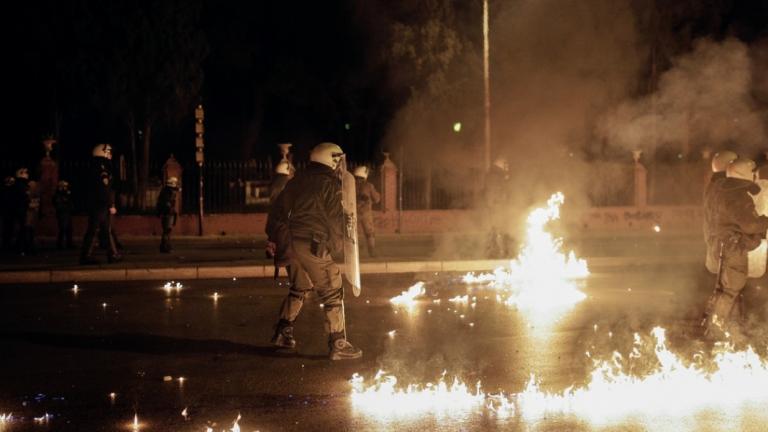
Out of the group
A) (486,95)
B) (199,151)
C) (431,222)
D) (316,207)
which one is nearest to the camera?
(316,207)

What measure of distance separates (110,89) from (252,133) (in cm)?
1219

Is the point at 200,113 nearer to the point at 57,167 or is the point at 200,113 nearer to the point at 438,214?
the point at 57,167

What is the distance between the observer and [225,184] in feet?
76.0

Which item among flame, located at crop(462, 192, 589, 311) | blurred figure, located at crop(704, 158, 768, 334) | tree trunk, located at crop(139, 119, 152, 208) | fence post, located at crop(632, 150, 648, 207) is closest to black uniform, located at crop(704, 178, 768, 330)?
blurred figure, located at crop(704, 158, 768, 334)

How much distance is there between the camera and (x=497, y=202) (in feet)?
50.4

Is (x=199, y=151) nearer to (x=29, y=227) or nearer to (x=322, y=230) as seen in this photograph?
(x=29, y=227)

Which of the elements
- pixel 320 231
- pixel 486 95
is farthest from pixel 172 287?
pixel 486 95

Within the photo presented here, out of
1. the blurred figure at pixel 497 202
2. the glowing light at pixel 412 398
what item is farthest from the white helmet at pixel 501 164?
the glowing light at pixel 412 398

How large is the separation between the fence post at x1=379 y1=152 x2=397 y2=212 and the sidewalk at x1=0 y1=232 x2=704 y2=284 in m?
2.44

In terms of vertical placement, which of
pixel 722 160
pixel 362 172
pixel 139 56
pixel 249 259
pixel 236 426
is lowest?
pixel 236 426

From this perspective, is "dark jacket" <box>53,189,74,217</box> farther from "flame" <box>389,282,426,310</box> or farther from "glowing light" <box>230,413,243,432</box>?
"glowing light" <box>230,413,243,432</box>

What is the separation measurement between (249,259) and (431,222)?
30.7 ft

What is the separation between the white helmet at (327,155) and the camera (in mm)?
7684

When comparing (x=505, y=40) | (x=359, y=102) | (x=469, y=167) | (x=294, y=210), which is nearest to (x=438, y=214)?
(x=469, y=167)
